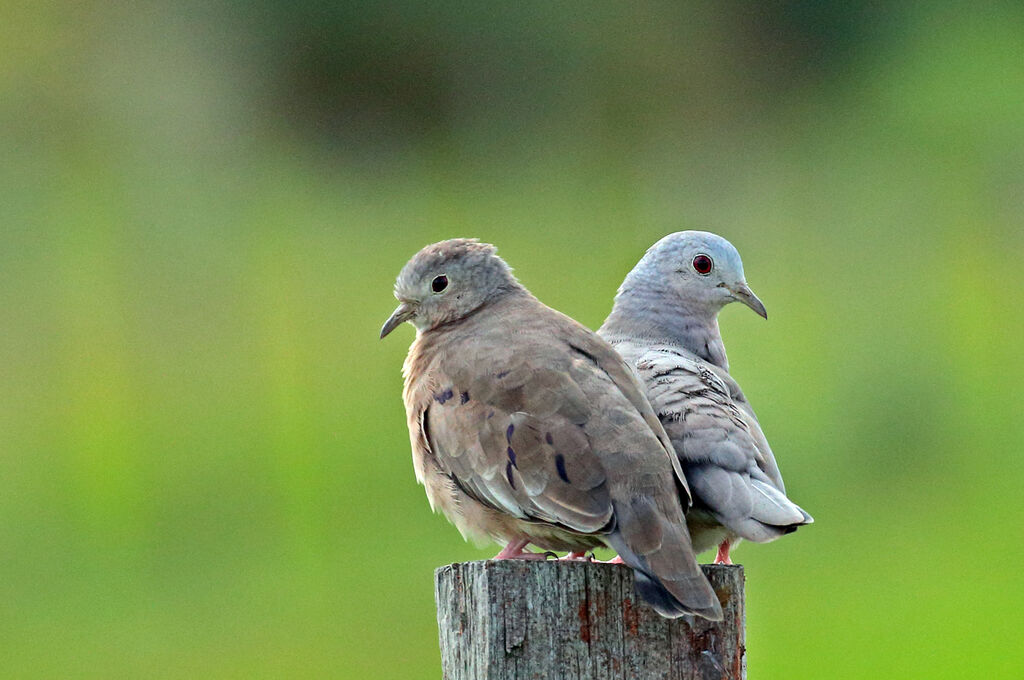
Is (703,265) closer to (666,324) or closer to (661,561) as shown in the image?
(666,324)

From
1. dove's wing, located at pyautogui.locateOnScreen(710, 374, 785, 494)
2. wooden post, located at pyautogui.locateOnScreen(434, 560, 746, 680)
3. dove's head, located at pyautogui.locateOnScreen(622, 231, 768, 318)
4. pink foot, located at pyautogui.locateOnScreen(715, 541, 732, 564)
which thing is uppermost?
dove's head, located at pyautogui.locateOnScreen(622, 231, 768, 318)

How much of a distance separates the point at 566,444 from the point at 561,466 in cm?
6

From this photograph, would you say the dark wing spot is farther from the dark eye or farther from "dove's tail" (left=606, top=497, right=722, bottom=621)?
the dark eye

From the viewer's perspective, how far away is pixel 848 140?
15570 mm

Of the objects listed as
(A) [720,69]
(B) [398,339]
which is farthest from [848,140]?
(B) [398,339]

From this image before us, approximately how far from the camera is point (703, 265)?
14.8 feet

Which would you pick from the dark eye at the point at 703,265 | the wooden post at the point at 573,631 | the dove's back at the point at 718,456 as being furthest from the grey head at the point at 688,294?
the wooden post at the point at 573,631

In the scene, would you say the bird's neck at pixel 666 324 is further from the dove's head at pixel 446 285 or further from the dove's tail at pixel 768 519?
the dove's tail at pixel 768 519

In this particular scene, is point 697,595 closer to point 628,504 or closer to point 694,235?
point 628,504

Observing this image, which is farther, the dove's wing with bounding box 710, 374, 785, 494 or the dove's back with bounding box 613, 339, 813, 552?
the dove's wing with bounding box 710, 374, 785, 494

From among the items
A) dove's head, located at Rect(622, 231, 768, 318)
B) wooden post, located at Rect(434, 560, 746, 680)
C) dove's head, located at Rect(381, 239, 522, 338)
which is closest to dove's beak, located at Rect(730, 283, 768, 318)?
dove's head, located at Rect(622, 231, 768, 318)

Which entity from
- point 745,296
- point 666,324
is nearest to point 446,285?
point 666,324

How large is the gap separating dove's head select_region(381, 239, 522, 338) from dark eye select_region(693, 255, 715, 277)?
732mm

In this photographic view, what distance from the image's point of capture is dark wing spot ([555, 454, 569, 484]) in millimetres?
2993
